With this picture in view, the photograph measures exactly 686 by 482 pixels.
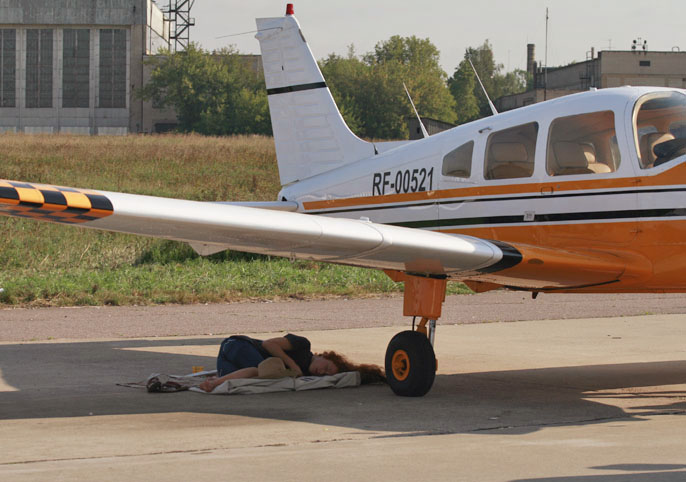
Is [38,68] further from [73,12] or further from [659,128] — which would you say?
[659,128]

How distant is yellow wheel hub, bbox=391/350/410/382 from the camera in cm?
775

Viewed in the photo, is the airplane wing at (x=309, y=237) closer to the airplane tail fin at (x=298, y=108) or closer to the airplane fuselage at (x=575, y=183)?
the airplane fuselage at (x=575, y=183)

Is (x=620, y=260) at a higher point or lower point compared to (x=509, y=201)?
lower

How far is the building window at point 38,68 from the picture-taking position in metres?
76.9

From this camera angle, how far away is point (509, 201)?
7.92 meters

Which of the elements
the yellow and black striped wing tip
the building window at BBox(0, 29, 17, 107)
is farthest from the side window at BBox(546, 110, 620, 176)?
the building window at BBox(0, 29, 17, 107)

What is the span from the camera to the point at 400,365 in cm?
782

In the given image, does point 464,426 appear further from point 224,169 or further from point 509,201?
point 224,169

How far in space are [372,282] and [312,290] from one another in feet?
4.84

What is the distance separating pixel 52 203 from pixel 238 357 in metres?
2.98

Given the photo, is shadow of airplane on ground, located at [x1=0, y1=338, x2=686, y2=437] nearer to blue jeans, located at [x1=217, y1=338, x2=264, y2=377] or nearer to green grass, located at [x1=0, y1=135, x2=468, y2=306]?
blue jeans, located at [x1=217, y1=338, x2=264, y2=377]

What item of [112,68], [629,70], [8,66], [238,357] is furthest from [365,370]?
[8,66]

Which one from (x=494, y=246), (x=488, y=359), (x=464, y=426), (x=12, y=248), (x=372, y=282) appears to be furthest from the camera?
(x=12, y=248)

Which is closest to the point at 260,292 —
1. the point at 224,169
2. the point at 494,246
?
the point at 494,246
